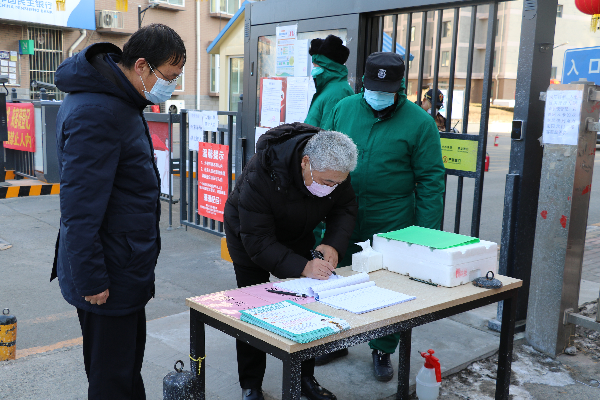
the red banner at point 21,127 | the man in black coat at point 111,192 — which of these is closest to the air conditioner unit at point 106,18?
the red banner at point 21,127

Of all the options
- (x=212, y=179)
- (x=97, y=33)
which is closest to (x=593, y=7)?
(x=212, y=179)

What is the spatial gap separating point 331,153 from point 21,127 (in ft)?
29.9

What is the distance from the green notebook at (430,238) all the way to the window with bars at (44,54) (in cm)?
2323

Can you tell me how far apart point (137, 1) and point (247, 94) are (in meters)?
22.3

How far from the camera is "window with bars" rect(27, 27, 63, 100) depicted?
2350 cm

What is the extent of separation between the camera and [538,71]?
391 cm

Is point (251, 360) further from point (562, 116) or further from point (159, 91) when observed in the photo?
point (562, 116)

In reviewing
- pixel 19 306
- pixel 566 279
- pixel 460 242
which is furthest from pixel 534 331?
pixel 19 306

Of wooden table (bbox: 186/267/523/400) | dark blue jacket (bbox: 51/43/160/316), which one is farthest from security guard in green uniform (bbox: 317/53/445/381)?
dark blue jacket (bbox: 51/43/160/316)

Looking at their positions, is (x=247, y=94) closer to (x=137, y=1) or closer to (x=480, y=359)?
(x=480, y=359)

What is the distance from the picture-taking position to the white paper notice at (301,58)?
5.26 meters

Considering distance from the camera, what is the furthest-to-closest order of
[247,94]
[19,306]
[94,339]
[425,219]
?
[247,94]
[19,306]
[425,219]
[94,339]

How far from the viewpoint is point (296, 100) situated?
17.4 feet

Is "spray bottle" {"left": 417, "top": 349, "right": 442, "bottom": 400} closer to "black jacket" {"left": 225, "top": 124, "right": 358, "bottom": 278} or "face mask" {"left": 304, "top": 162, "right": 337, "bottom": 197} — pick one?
"black jacket" {"left": 225, "top": 124, "right": 358, "bottom": 278}
